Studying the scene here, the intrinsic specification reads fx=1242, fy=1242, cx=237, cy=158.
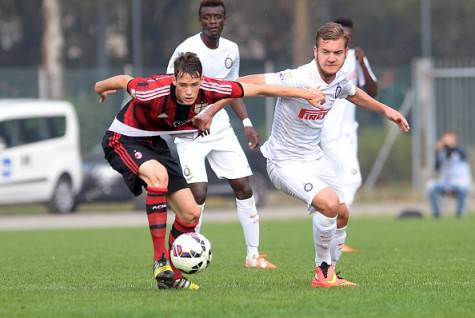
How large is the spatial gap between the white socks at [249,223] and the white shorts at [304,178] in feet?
6.12

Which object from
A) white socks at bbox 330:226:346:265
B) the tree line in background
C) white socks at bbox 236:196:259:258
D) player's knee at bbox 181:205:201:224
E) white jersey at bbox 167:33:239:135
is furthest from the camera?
the tree line in background

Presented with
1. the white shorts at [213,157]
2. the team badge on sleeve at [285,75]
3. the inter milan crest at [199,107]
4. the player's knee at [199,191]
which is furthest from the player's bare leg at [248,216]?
the inter milan crest at [199,107]

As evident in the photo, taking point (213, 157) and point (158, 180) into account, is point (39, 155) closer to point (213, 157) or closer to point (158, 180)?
point (213, 157)

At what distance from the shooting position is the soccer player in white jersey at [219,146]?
446 inches

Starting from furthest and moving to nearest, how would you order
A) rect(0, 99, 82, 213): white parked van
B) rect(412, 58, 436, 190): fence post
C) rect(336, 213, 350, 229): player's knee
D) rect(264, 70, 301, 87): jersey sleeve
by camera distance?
rect(412, 58, 436, 190): fence post, rect(0, 99, 82, 213): white parked van, rect(336, 213, 350, 229): player's knee, rect(264, 70, 301, 87): jersey sleeve

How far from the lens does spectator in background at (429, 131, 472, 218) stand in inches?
886

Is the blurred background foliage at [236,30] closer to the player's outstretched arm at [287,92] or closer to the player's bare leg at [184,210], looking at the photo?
the player's bare leg at [184,210]

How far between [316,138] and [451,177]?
13.5 metres

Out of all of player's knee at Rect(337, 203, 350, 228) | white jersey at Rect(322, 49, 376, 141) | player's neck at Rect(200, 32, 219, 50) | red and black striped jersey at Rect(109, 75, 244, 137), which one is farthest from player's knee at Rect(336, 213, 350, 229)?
white jersey at Rect(322, 49, 376, 141)

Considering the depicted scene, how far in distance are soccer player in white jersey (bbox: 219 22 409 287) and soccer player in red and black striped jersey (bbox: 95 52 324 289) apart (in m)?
0.42

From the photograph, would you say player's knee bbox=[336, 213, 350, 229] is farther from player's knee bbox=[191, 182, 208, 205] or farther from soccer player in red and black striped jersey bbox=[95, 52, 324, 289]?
player's knee bbox=[191, 182, 208, 205]

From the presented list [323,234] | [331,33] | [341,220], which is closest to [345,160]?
[341,220]

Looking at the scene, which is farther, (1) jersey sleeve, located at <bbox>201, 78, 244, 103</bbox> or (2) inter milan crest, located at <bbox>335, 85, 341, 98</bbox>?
(2) inter milan crest, located at <bbox>335, 85, 341, 98</bbox>

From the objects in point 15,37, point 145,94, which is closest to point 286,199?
point 15,37
